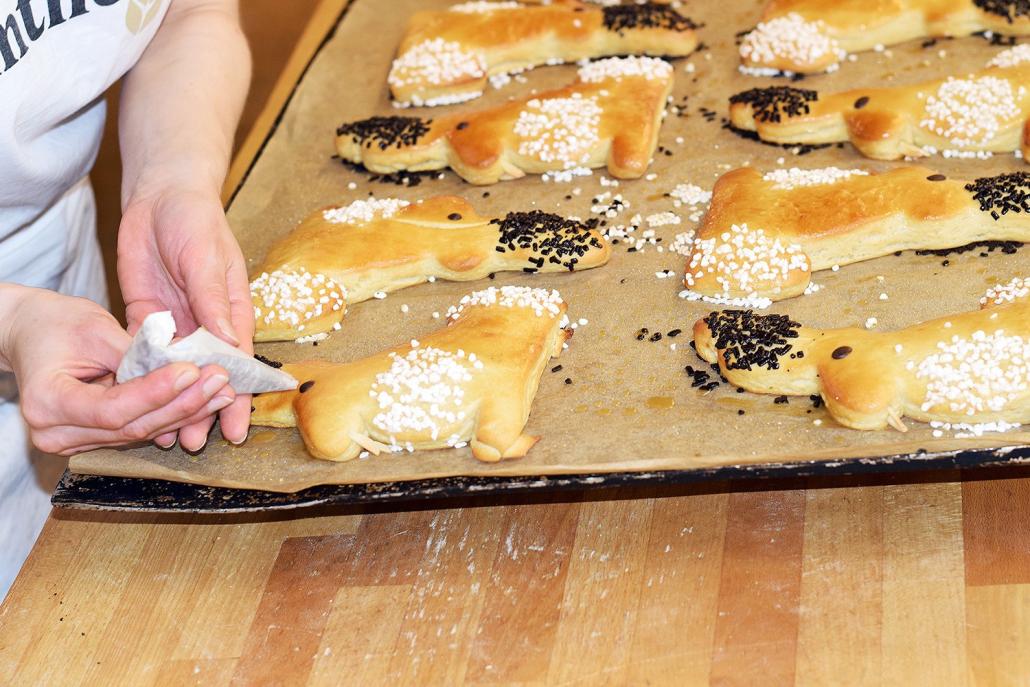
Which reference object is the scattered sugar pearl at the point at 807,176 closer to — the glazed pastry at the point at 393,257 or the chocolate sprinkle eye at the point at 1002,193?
the chocolate sprinkle eye at the point at 1002,193

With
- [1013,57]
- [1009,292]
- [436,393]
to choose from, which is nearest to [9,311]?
[436,393]

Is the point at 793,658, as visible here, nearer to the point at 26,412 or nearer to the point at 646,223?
the point at 646,223

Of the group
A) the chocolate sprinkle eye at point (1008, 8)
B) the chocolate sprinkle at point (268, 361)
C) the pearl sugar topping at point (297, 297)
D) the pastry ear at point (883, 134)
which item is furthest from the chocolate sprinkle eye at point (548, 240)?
the chocolate sprinkle eye at point (1008, 8)

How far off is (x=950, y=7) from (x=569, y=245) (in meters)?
0.95

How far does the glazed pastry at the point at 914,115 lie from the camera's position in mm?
1913

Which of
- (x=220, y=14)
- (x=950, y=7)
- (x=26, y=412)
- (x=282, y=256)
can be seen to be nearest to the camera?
(x=26, y=412)

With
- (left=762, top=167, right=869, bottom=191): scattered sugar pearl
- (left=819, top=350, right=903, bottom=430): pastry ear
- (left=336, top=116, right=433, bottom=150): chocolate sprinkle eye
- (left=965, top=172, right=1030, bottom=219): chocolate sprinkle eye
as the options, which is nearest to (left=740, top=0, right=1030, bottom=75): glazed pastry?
(left=762, top=167, right=869, bottom=191): scattered sugar pearl

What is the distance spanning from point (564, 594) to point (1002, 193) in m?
0.91

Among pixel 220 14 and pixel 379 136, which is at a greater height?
pixel 220 14

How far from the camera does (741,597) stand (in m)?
1.40

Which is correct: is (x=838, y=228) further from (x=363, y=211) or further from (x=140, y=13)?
(x=140, y=13)

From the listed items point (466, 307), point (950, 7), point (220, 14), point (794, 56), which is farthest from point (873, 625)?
point (220, 14)

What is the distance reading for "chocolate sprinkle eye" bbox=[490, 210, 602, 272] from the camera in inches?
71.8

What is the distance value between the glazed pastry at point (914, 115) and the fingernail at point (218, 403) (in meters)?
1.07
